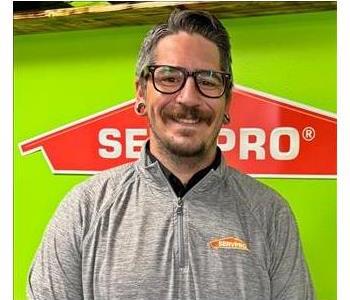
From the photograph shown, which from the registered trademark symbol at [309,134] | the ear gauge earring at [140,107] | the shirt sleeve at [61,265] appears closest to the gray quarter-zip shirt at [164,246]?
the shirt sleeve at [61,265]

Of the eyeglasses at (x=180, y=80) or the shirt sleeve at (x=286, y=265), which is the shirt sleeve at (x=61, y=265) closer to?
the eyeglasses at (x=180, y=80)

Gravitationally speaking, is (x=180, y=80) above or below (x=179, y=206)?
above

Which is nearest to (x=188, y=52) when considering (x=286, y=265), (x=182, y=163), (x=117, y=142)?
(x=182, y=163)

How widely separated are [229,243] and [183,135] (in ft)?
0.92

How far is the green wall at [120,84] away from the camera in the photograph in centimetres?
125

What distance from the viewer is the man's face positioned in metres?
1.07

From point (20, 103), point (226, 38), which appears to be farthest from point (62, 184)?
point (226, 38)

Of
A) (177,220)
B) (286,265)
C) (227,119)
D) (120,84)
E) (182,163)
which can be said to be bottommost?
(286,265)

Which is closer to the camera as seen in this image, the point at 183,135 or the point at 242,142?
the point at 183,135

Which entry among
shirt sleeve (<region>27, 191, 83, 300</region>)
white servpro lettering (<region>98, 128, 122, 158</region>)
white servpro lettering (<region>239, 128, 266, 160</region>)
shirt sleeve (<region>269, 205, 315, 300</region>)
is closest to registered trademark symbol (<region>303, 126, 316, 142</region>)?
white servpro lettering (<region>239, 128, 266, 160</region>)

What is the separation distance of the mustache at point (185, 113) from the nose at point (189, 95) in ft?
0.04

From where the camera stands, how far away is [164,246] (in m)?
1.08

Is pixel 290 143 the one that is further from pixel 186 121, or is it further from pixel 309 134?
pixel 186 121

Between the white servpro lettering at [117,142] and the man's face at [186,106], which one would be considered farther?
the white servpro lettering at [117,142]
